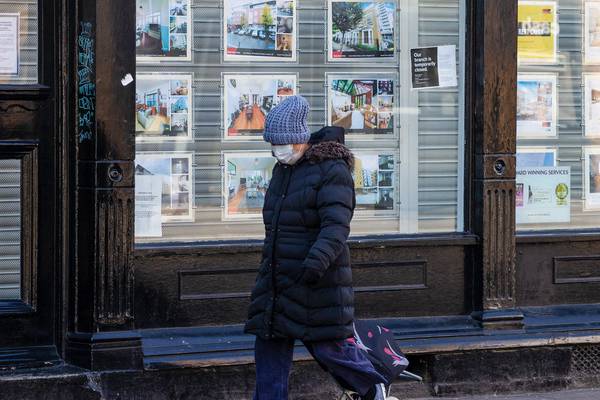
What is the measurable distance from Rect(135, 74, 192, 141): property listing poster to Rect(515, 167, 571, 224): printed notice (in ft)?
7.48

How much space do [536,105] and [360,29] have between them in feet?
4.36

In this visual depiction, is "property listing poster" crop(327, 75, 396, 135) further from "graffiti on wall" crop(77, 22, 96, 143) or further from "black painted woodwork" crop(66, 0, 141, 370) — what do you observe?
"graffiti on wall" crop(77, 22, 96, 143)

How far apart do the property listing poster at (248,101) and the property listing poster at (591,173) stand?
2203mm

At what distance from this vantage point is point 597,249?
26.8 ft

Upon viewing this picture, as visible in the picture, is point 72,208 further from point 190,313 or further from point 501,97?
point 501,97

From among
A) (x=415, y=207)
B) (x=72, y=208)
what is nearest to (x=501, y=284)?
(x=415, y=207)

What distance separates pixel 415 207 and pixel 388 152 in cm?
40

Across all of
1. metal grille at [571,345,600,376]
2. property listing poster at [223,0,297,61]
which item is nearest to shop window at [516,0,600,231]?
metal grille at [571,345,600,376]

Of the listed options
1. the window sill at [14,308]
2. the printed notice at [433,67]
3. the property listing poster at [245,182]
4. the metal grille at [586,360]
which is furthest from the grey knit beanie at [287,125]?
the metal grille at [586,360]

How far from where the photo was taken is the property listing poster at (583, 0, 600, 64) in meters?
8.27

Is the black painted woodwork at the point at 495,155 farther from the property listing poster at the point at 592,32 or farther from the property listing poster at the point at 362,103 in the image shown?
the property listing poster at the point at 592,32

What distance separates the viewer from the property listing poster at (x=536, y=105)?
320 inches

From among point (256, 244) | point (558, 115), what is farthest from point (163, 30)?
point (558, 115)

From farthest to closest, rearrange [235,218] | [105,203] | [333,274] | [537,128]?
[537,128] < [235,218] < [105,203] < [333,274]
